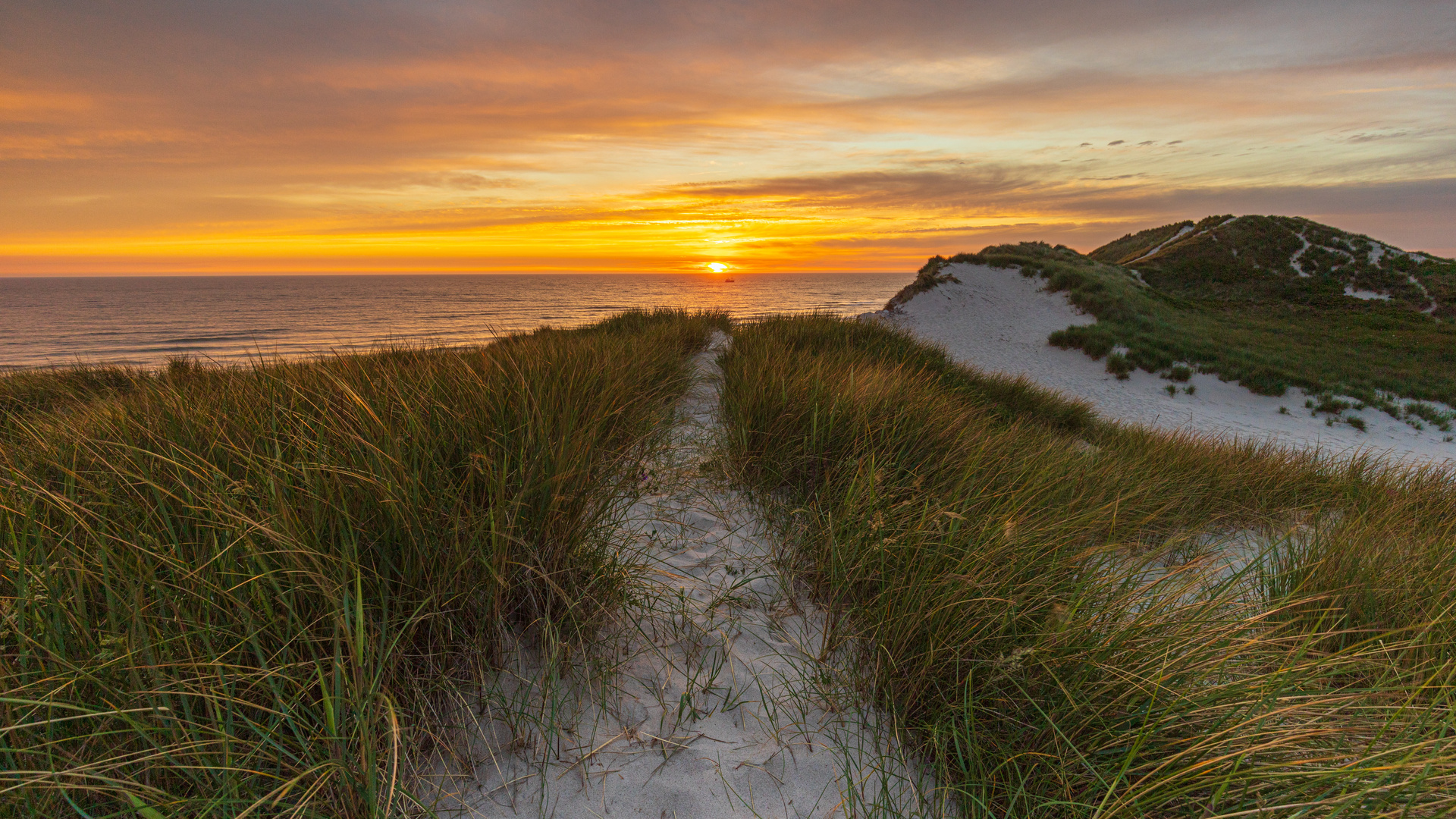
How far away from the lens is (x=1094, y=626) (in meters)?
1.72

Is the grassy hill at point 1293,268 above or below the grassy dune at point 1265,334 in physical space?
above

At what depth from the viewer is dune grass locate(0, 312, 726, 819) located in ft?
3.81

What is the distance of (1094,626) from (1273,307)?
2826 centimetres

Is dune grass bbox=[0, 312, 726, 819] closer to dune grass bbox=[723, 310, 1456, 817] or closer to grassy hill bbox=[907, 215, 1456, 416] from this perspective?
dune grass bbox=[723, 310, 1456, 817]

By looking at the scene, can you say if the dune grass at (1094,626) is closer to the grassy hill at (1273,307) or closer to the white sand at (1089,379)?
the white sand at (1089,379)

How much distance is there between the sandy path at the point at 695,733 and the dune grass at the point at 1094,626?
0.18 meters

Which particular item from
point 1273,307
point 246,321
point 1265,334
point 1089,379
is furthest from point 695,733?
point 246,321

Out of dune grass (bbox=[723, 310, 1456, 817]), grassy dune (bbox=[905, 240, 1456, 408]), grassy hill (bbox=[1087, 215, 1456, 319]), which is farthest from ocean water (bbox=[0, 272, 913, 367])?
grassy hill (bbox=[1087, 215, 1456, 319])

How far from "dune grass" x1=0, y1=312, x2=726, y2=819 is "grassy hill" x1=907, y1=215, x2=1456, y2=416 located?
16.1 meters

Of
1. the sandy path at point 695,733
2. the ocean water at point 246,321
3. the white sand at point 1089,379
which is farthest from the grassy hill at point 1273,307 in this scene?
the sandy path at point 695,733

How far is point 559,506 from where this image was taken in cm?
202

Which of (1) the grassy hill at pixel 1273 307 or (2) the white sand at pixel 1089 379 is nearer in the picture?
(2) the white sand at pixel 1089 379

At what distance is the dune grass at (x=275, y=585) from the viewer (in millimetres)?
1161

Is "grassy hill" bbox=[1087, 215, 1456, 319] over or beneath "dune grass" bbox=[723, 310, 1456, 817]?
over
